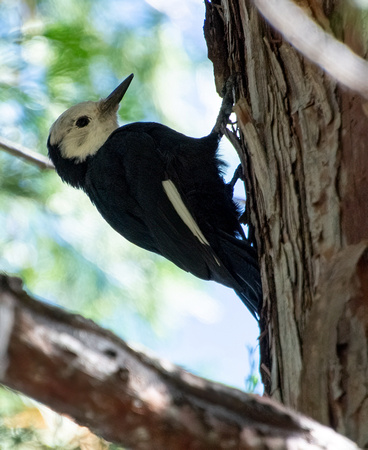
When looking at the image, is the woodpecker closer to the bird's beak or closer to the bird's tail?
the bird's tail

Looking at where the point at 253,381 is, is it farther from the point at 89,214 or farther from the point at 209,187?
the point at 89,214

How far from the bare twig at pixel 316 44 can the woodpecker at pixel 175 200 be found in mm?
780

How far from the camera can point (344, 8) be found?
201 cm

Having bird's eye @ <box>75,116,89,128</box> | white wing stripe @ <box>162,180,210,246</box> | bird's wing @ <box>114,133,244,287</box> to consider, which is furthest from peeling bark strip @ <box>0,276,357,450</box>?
bird's eye @ <box>75,116,89,128</box>

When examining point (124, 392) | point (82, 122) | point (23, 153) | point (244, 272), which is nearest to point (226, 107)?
point (244, 272)

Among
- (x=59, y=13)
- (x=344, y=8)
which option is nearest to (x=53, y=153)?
(x=59, y=13)

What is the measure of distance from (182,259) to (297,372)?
1202 millimetres

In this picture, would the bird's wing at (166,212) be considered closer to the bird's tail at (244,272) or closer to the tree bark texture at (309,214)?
the bird's tail at (244,272)

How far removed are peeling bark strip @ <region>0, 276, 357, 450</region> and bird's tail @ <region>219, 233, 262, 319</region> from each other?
119cm

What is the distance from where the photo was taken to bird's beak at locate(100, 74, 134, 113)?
3760 mm

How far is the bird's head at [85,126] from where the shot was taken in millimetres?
3803

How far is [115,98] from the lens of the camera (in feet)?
12.6

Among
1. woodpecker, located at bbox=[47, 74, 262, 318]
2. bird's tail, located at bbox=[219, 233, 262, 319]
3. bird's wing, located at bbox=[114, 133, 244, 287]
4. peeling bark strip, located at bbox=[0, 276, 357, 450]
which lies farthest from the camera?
bird's wing, located at bbox=[114, 133, 244, 287]

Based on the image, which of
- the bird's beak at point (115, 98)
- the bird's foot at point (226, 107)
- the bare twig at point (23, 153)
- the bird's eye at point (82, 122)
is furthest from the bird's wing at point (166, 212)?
the bird's eye at point (82, 122)
